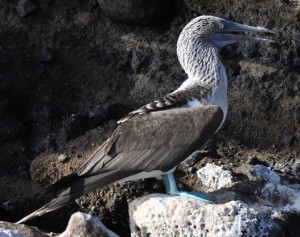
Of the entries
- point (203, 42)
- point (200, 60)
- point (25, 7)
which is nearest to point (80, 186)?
point (200, 60)

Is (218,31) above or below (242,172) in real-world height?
above

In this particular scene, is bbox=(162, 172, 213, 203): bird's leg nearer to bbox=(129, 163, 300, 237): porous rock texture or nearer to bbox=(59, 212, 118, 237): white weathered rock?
bbox=(129, 163, 300, 237): porous rock texture

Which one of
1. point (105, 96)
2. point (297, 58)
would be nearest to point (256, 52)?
point (297, 58)

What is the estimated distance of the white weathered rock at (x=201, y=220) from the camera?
5711 mm

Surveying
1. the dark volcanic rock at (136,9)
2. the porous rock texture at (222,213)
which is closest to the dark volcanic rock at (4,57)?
the dark volcanic rock at (136,9)

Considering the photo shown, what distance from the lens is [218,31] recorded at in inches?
284

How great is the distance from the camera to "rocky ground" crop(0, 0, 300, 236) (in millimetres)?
7266

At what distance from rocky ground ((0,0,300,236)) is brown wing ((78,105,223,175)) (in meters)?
0.68

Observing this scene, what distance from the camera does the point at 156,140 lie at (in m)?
6.30

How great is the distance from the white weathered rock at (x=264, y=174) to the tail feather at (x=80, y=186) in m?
1.11

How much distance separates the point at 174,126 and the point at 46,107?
211 cm

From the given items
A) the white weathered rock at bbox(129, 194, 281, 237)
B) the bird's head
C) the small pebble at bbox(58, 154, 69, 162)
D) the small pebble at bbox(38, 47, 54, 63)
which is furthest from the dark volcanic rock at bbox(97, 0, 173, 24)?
the white weathered rock at bbox(129, 194, 281, 237)

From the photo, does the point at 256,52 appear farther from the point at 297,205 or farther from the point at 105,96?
the point at 297,205

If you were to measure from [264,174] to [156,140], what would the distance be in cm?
95
